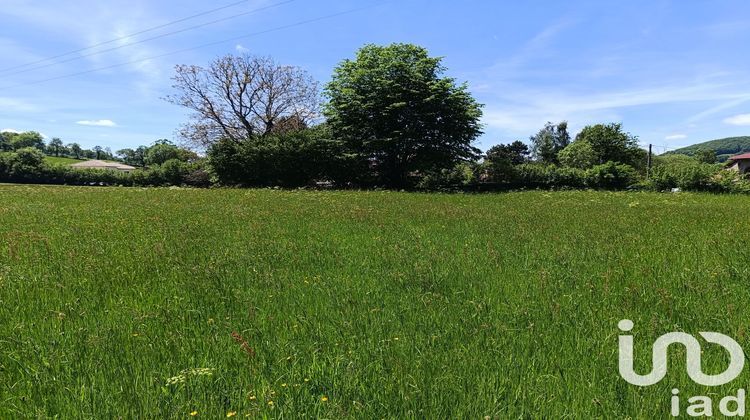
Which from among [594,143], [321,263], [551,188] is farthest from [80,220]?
[594,143]

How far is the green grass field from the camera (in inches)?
103

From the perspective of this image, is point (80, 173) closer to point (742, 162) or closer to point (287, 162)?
point (287, 162)

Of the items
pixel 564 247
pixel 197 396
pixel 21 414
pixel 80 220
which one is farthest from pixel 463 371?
pixel 80 220

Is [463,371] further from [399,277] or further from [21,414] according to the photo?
[21,414]

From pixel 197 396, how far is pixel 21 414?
104 centimetres

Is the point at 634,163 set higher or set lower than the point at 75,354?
Answer: higher

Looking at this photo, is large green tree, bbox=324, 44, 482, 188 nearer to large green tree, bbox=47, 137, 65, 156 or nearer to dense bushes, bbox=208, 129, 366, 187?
dense bushes, bbox=208, 129, 366, 187

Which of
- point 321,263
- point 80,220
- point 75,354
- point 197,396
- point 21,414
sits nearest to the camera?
point 21,414

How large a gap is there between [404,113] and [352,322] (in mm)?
26060

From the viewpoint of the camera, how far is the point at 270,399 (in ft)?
8.51

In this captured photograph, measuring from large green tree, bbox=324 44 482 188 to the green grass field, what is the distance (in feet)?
69.7

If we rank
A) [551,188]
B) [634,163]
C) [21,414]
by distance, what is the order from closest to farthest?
[21,414]
[551,188]
[634,163]

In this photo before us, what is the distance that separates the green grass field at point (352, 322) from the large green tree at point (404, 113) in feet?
69.7

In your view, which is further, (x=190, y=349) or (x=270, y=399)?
(x=190, y=349)
